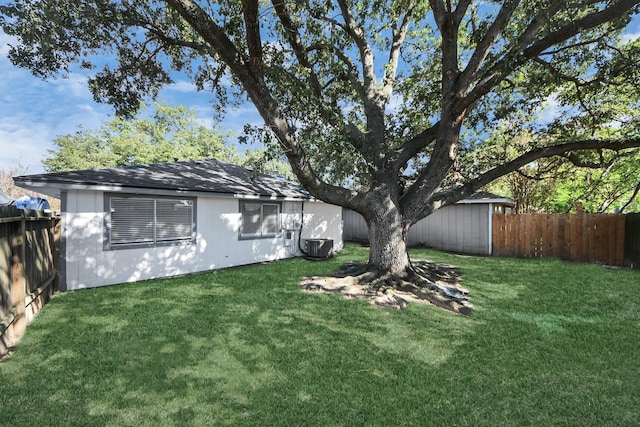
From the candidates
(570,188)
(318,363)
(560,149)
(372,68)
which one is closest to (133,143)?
(372,68)

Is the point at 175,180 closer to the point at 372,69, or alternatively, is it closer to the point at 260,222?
the point at 260,222

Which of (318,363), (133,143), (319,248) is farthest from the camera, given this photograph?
(133,143)

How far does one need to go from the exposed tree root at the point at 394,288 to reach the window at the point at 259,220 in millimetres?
3266

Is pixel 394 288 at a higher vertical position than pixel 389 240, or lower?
lower

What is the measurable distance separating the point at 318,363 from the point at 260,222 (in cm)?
737

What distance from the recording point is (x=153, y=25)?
6527 mm

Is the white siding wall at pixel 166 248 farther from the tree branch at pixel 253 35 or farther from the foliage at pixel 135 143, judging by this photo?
the foliage at pixel 135 143

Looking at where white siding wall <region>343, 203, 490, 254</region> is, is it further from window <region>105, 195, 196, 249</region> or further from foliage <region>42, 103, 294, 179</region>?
foliage <region>42, 103, 294, 179</region>

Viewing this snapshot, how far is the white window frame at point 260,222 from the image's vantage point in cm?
970

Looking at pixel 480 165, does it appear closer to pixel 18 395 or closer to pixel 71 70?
pixel 18 395

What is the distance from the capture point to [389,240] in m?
6.95

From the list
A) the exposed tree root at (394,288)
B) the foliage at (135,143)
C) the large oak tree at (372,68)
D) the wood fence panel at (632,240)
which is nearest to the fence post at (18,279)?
the large oak tree at (372,68)

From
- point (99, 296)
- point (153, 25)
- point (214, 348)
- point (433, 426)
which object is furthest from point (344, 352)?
point (153, 25)

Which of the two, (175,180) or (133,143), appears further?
(133,143)
